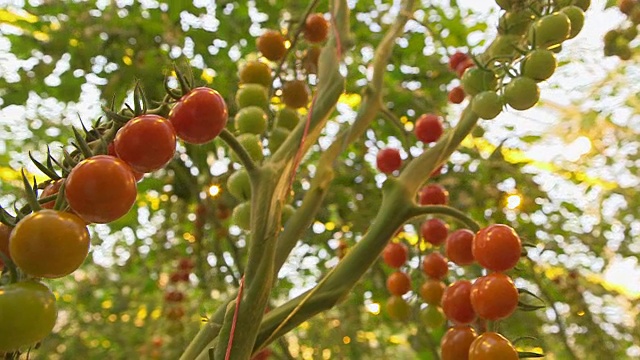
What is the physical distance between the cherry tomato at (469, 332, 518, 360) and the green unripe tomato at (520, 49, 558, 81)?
0.21 meters

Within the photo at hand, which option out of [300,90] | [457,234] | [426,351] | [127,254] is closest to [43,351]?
[127,254]

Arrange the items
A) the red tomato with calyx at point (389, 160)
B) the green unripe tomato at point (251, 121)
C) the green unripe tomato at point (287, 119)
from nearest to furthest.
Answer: the green unripe tomato at point (251, 121)
the green unripe tomato at point (287, 119)
the red tomato with calyx at point (389, 160)

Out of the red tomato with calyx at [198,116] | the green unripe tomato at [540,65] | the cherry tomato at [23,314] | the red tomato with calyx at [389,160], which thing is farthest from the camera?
the red tomato with calyx at [389,160]

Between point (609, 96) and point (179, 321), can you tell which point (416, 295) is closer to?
point (179, 321)

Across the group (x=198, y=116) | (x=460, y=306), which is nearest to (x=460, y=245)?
(x=460, y=306)

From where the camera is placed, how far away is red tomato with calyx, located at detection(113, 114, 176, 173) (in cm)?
32

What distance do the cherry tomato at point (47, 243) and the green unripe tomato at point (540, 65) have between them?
14.2 inches

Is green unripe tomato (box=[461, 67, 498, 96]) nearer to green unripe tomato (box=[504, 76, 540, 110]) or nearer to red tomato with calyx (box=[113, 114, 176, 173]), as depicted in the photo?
green unripe tomato (box=[504, 76, 540, 110])

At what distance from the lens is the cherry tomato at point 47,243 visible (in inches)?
9.9

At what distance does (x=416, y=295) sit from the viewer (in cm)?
81

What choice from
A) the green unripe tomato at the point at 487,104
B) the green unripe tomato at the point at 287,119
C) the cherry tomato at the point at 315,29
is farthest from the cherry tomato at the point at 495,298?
the cherry tomato at the point at 315,29

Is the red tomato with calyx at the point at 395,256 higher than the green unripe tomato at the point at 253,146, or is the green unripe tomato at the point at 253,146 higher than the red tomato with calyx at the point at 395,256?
the green unripe tomato at the point at 253,146

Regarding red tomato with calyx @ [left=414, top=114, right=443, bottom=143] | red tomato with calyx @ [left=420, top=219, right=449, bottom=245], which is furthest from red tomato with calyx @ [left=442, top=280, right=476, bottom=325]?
red tomato with calyx @ [left=414, top=114, right=443, bottom=143]

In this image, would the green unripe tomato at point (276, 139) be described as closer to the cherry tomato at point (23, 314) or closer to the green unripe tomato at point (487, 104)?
the green unripe tomato at point (487, 104)
